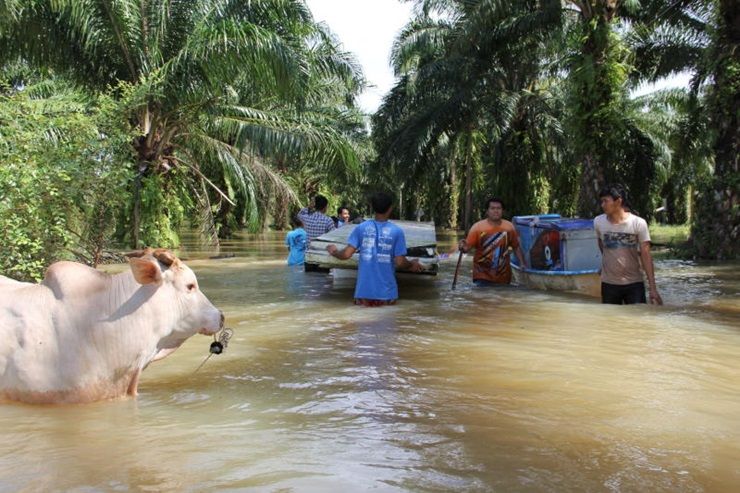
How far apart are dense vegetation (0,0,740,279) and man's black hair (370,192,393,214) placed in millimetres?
3496

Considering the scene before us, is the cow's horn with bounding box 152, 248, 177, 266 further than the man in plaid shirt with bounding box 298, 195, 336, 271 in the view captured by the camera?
No

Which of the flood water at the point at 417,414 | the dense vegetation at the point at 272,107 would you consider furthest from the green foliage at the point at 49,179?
the flood water at the point at 417,414

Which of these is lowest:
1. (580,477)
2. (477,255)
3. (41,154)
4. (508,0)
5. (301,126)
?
(580,477)

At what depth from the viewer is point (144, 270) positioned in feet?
13.7

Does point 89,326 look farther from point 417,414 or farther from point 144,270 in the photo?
point 417,414

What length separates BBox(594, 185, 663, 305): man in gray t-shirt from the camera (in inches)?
325

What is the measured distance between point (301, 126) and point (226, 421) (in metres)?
14.8

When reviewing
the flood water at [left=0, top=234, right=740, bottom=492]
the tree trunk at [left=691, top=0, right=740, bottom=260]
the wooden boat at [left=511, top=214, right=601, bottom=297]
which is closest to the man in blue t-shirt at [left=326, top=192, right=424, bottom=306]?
the flood water at [left=0, top=234, right=740, bottom=492]

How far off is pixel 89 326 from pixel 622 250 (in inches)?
238

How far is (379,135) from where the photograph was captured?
1054 inches

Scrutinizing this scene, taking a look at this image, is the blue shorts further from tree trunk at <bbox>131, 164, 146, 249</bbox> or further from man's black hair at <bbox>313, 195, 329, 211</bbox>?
tree trunk at <bbox>131, 164, 146, 249</bbox>

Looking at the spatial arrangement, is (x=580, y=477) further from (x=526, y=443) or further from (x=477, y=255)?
(x=477, y=255)

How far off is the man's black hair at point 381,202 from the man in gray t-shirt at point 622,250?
238 centimetres

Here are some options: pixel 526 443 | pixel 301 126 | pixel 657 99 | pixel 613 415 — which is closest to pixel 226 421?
pixel 526 443
